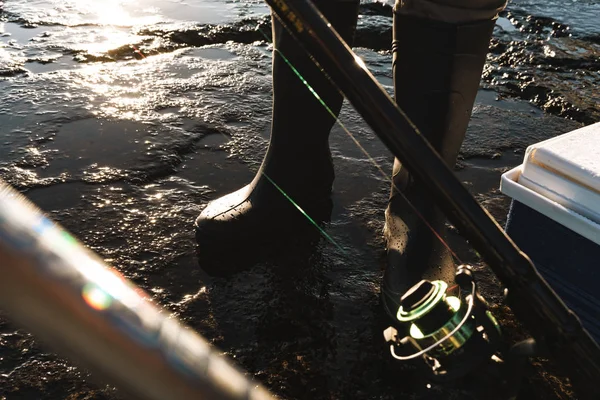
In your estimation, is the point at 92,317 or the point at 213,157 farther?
the point at 213,157

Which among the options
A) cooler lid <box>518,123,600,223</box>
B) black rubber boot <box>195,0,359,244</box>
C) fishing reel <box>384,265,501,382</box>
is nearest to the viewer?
fishing reel <box>384,265,501,382</box>

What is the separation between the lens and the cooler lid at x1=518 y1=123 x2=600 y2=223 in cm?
143

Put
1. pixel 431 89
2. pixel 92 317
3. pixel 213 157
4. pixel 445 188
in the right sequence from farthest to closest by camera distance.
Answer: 1. pixel 213 157
2. pixel 431 89
3. pixel 445 188
4. pixel 92 317

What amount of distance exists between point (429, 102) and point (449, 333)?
2.96ft

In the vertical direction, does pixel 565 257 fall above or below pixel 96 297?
below

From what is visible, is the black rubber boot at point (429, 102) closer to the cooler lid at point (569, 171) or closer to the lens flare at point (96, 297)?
the cooler lid at point (569, 171)

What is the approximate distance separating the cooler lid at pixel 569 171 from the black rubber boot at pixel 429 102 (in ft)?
1.02

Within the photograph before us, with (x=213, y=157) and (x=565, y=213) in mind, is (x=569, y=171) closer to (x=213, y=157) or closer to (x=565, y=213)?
(x=565, y=213)

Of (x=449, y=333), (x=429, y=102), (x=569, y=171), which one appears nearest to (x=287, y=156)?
(x=429, y=102)

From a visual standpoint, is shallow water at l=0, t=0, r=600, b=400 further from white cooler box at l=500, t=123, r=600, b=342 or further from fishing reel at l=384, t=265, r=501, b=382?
white cooler box at l=500, t=123, r=600, b=342

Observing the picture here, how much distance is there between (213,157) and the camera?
262 centimetres

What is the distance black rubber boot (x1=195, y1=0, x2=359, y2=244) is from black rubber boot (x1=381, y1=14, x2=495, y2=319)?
32 cm

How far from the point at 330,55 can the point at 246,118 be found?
2044 millimetres

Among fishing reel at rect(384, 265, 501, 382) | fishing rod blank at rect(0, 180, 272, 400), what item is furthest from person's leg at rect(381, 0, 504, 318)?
fishing rod blank at rect(0, 180, 272, 400)
